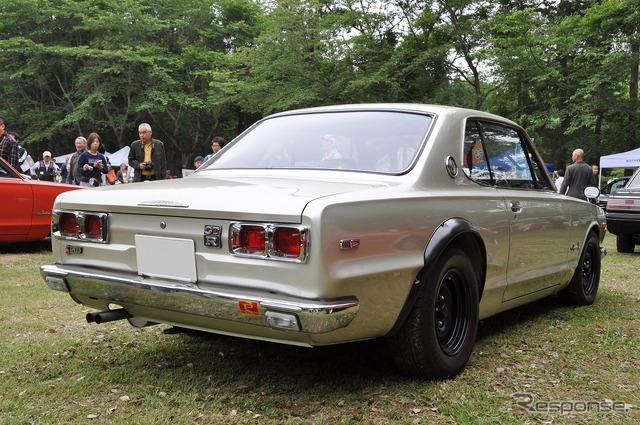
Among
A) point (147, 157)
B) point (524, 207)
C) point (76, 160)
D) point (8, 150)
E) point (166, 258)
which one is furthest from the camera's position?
point (76, 160)

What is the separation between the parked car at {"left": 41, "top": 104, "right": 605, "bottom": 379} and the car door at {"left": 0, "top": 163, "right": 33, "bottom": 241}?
16.1 ft

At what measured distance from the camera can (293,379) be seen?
325cm

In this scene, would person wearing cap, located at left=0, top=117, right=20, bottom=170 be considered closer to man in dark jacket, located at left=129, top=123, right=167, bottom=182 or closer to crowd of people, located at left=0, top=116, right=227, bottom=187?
crowd of people, located at left=0, top=116, right=227, bottom=187

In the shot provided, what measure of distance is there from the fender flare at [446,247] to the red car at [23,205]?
6209 millimetres

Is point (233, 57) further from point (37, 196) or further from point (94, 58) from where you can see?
point (37, 196)

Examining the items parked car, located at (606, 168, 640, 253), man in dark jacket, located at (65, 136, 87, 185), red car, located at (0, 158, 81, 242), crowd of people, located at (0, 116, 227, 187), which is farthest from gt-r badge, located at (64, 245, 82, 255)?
parked car, located at (606, 168, 640, 253)

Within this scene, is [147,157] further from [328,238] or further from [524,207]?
[328,238]

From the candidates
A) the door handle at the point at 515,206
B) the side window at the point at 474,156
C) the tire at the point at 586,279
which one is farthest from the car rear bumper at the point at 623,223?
the side window at the point at 474,156

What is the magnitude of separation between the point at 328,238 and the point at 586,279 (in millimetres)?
3761

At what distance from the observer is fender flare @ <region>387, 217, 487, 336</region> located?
2916 millimetres

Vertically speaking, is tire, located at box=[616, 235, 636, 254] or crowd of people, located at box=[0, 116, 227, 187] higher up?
crowd of people, located at box=[0, 116, 227, 187]

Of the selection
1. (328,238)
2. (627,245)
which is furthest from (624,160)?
(328,238)

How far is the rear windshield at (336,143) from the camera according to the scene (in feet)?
11.0

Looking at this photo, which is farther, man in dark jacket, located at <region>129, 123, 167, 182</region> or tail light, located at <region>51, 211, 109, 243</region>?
man in dark jacket, located at <region>129, 123, 167, 182</region>
